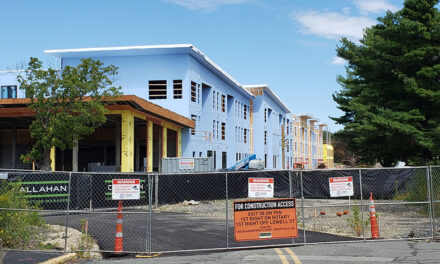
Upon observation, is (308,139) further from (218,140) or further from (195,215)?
(195,215)

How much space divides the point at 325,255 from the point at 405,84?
20280 millimetres

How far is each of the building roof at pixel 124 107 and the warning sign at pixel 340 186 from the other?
17.5 m

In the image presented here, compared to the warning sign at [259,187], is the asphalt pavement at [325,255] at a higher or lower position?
lower

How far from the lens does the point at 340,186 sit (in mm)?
13523

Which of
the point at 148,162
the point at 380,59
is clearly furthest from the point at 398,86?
the point at 148,162

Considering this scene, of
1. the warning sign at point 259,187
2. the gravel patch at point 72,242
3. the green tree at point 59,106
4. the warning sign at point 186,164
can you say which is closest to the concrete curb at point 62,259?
the gravel patch at point 72,242

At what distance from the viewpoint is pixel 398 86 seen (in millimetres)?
30062

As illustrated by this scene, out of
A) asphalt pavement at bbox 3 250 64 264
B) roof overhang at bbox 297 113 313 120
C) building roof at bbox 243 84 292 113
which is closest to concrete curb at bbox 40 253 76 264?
asphalt pavement at bbox 3 250 64 264

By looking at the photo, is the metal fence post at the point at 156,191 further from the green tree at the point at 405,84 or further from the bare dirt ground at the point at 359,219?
the green tree at the point at 405,84

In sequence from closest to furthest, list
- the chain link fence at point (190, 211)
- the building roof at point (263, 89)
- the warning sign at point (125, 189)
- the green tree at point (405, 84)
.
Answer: the warning sign at point (125, 189) < the chain link fence at point (190, 211) < the green tree at point (405, 84) < the building roof at point (263, 89)

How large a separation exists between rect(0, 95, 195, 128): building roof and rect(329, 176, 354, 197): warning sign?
17.5 metres

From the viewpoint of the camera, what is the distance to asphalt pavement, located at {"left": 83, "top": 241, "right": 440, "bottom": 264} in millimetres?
10367

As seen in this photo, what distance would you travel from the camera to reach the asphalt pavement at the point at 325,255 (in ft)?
34.0

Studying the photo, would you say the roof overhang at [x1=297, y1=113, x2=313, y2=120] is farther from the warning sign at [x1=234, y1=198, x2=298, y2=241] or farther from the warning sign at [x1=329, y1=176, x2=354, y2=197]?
the warning sign at [x1=234, y1=198, x2=298, y2=241]
